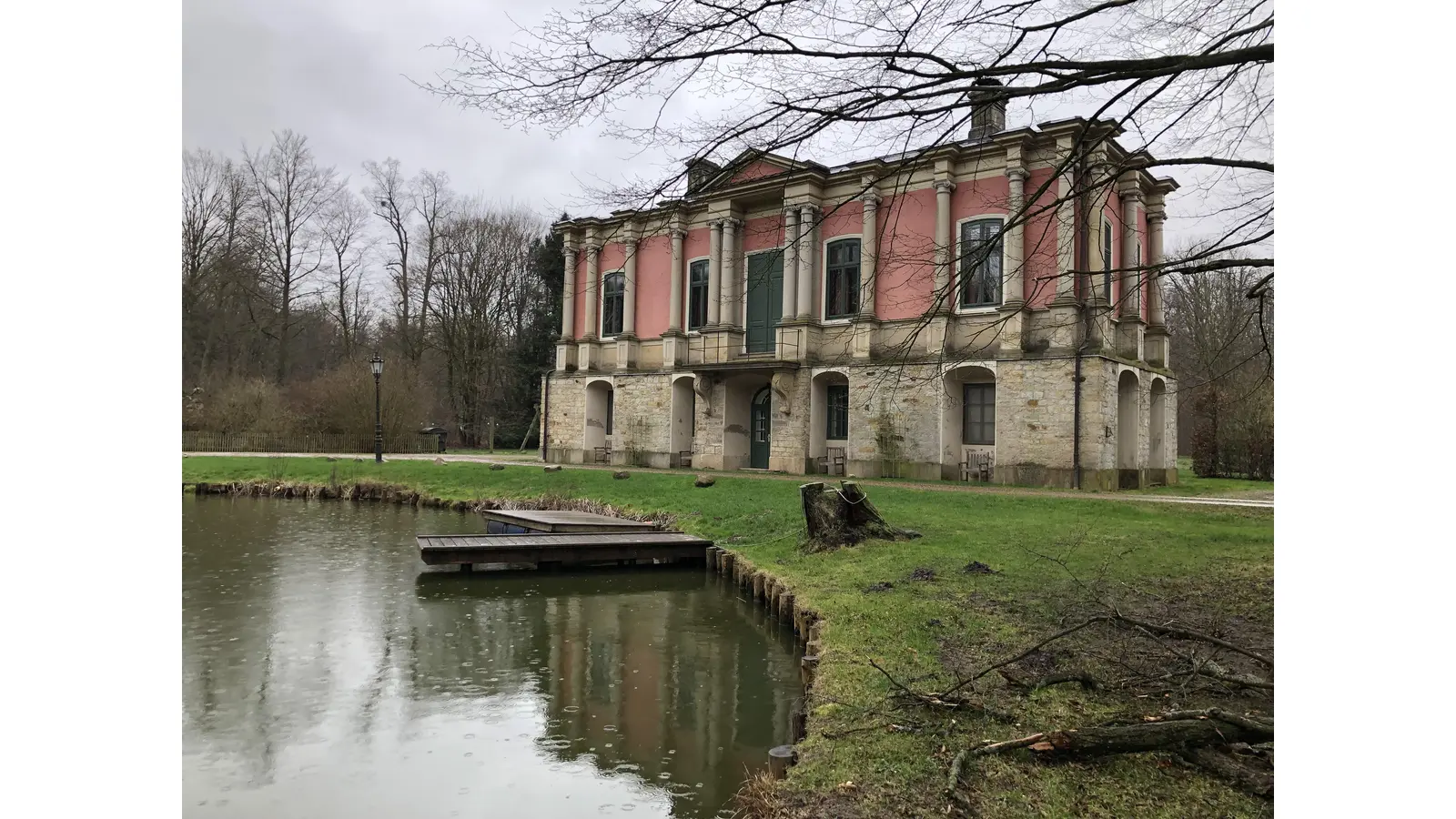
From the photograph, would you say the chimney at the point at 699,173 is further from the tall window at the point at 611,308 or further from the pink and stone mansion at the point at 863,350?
the tall window at the point at 611,308

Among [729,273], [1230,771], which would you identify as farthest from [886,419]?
[1230,771]

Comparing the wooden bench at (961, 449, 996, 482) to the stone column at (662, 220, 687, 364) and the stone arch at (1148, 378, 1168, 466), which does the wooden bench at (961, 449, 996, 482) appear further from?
the stone column at (662, 220, 687, 364)

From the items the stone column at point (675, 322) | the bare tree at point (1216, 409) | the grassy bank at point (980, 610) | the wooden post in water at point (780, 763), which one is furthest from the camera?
the stone column at point (675, 322)

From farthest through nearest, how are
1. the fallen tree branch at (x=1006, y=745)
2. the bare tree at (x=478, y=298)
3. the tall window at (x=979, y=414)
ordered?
1. the bare tree at (x=478, y=298)
2. the tall window at (x=979, y=414)
3. the fallen tree branch at (x=1006, y=745)

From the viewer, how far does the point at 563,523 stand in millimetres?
11172

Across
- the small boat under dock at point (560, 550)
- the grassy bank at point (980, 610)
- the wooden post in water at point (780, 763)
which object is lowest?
the small boat under dock at point (560, 550)

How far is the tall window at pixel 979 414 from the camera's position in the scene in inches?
→ 647

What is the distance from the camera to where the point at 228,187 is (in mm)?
4836

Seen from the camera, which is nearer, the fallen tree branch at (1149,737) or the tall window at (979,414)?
the fallen tree branch at (1149,737)

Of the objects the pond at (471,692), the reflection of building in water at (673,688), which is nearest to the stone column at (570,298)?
the pond at (471,692)

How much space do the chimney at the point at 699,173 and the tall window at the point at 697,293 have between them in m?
16.9

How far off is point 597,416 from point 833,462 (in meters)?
7.84

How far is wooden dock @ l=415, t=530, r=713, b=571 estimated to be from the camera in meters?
9.49

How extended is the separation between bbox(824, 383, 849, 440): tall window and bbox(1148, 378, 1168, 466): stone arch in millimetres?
6289
